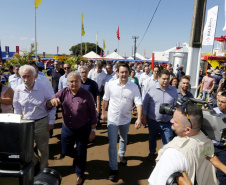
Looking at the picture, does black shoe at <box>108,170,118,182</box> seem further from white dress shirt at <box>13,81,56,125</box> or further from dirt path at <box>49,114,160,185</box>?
white dress shirt at <box>13,81,56,125</box>

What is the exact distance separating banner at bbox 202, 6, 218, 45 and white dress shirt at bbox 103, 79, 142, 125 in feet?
14.0

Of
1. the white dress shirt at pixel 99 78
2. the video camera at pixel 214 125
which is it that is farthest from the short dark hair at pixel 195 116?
the white dress shirt at pixel 99 78

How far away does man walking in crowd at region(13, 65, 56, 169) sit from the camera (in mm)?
2735

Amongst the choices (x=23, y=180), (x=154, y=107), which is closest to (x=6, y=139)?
(x=23, y=180)

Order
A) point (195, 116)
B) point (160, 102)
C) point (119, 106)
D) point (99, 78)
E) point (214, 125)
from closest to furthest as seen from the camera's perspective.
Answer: point (195, 116), point (214, 125), point (119, 106), point (160, 102), point (99, 78)

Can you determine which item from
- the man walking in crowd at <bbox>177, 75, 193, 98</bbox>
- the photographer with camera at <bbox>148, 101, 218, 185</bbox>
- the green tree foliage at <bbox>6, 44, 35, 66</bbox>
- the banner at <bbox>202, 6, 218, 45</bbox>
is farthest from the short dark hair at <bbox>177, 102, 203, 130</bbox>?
the green tree foliage at <bbox>6, 44, 35, 66</bbox>

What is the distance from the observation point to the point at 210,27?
629 centimetres

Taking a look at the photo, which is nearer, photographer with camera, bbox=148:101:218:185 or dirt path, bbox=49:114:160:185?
photographer with camera, bbox=148:101:218:185

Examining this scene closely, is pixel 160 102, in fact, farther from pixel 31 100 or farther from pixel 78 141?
pixel 31 100

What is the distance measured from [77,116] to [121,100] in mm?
804

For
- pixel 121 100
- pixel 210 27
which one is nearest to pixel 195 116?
pixel 121 100

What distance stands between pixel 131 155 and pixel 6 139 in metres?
3.41

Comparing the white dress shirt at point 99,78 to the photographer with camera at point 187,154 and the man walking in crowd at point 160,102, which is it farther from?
the photographer with camera at point 187,154

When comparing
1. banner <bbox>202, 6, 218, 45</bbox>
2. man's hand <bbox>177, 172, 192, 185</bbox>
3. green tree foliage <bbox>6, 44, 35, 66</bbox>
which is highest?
banner <bbox>202, 6, 218, 45</bbox>
